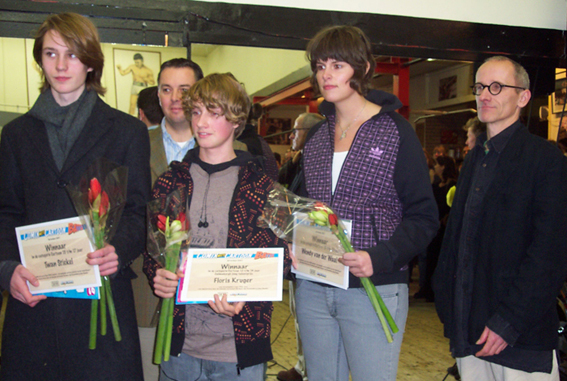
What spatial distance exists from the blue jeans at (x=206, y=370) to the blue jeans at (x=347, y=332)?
→ 0.85 ft

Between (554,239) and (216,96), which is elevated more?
(216,96)

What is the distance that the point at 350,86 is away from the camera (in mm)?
1822

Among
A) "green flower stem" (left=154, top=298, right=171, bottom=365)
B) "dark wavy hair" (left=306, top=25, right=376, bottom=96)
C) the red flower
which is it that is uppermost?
"dark wavy hair" (left=306, top=25, right=376, bottom=96)

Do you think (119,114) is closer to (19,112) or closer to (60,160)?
(60,160)

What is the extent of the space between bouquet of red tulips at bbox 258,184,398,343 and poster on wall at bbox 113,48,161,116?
2128 mm

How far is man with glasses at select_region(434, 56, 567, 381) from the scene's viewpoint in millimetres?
1746

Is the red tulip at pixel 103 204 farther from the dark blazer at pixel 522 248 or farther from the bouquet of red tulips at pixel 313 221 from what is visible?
the dark blazer at pixel 522 248

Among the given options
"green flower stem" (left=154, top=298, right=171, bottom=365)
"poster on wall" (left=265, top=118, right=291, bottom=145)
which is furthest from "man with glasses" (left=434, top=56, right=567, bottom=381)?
"poster on wall" (left=265, top=118, right=291, bottom=145)

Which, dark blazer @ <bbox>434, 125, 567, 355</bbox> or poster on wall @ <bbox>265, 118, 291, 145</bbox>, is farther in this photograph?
poster on wall @ <bbox>265, 118, 291, 145</bbox>

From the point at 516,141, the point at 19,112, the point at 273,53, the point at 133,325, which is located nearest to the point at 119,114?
the point at 133,325

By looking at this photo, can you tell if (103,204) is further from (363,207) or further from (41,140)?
(363,207)

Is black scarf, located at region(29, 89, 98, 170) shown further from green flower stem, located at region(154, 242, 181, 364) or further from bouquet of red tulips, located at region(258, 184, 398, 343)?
bouquet of red tulips, located at region(258, 184, 398, 343)

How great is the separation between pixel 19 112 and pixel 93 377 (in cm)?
256

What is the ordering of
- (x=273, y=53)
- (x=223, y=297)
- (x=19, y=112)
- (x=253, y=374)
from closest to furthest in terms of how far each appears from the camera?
(x=223, y=297), (x=253, y=374), (x=19, y=112), (x=273, y=53)
